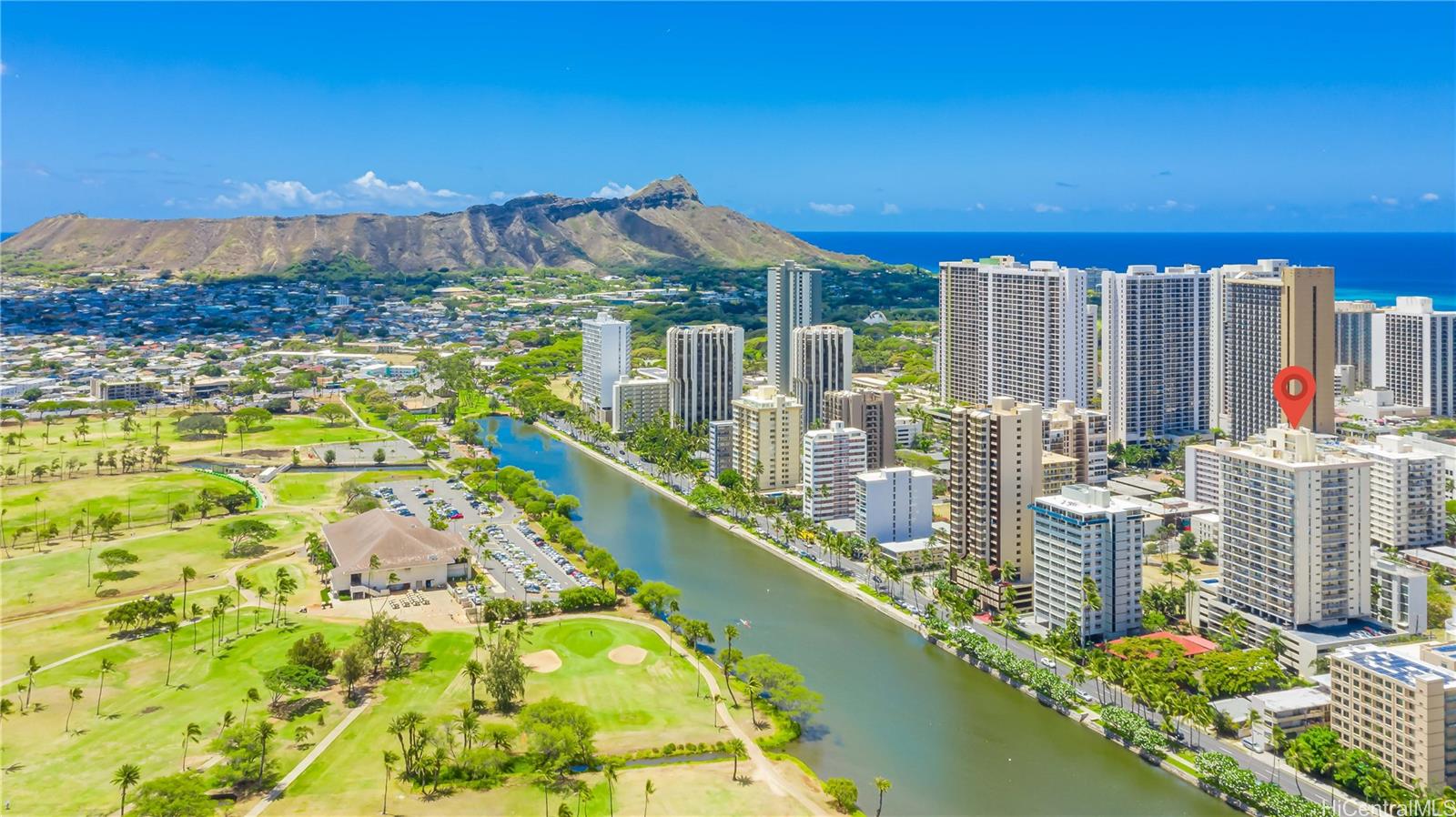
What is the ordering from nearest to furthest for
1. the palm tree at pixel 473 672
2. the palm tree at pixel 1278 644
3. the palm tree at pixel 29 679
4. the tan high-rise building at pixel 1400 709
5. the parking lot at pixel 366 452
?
the tan high-rise building at pixel 1400 709 < the palm tree at pixel 473 672 < the palm tree at pixel 29 679 < the palm tree at pixel 1278 644 < the parking lot at pixel 366 452

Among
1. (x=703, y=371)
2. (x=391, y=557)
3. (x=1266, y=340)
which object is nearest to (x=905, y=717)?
(x=391, y=557)

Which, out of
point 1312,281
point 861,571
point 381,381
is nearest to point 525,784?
point 861,571

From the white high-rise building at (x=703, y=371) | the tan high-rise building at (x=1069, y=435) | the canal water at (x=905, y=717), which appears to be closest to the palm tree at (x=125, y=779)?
the canal water at (x=905, y=717)

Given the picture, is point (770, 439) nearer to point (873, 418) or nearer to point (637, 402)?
point (873, 418)

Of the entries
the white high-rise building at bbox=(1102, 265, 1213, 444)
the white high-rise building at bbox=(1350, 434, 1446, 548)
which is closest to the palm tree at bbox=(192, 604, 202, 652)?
the white high-rise building at bbox=(1350, 434, 1446, 548)

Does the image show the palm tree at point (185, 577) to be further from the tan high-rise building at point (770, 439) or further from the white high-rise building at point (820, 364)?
the white high-rise building at point (820, 364)

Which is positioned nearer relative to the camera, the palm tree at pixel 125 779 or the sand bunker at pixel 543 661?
the palm tree at pixel 125 779
